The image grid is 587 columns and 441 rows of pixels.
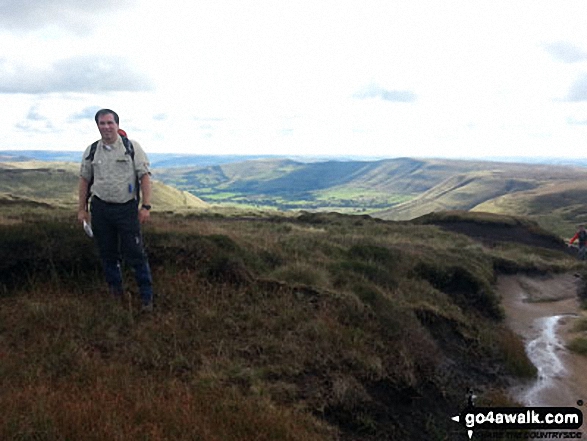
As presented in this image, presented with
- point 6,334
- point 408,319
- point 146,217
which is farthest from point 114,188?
point 408,319

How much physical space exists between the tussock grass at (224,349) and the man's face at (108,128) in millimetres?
2961

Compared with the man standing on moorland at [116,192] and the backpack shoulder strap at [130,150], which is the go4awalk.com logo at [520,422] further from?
the backpack shoulder strap at [130,150]

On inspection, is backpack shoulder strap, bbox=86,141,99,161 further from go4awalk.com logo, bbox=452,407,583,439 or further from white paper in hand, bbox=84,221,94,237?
go4awalk.com logo, bbox=452,407,583,439

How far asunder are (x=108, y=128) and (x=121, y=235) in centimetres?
187

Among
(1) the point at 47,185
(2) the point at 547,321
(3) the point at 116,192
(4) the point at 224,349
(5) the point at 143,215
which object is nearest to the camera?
(4) the point at 224,349

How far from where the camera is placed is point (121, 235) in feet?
25.1

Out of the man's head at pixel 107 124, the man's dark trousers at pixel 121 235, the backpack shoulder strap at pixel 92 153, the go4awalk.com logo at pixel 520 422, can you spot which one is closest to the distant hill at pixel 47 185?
the man's dark trousers at pixel 121 235

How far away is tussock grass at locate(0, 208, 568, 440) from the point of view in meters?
4.91

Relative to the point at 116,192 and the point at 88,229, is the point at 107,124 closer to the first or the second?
the point at 116,192

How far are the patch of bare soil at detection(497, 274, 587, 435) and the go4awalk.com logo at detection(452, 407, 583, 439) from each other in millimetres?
505

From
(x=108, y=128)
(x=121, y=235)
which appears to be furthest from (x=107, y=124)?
(x=121, y=235)

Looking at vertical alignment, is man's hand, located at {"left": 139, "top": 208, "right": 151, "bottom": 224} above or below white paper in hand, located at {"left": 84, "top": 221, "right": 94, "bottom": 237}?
above

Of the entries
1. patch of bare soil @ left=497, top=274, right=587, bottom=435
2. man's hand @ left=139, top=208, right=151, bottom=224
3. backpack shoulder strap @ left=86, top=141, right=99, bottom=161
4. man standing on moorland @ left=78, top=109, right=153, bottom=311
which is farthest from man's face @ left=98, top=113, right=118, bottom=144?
patch of bare soil @ left=497, top=274, right=587, bottom=435

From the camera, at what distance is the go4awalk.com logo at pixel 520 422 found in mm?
6703
